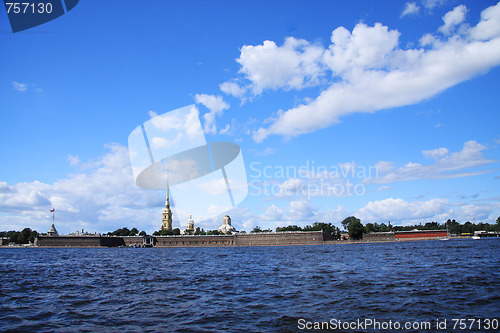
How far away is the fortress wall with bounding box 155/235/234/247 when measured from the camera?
141 meters

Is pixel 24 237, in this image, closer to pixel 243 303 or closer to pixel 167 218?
pixel 167 218

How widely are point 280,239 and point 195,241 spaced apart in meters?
36.8

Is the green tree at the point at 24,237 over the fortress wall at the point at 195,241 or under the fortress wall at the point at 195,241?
over

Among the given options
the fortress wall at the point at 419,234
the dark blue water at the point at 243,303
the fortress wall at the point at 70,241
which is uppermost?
the dark blue water at the point at 243,303

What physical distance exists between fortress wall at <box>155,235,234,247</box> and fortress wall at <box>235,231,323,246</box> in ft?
15.7

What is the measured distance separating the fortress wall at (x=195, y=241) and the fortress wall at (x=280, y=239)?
4775 mm

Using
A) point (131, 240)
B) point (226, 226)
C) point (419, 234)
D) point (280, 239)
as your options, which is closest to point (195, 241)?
point (131, 240)

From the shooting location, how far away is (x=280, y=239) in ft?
420

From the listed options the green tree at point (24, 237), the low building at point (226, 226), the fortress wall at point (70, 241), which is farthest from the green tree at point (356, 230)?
the green tree at point (24, 237)

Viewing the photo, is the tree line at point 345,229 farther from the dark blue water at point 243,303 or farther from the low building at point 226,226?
the dark blue water at point 243,303

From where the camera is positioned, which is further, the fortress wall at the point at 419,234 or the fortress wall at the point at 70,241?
the fortress wall at the point at 70,241

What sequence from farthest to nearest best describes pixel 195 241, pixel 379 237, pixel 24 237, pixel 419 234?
1. pixel 24 237
2. pixel 195 241
3. pixel 419 234
4. pixel 379 237

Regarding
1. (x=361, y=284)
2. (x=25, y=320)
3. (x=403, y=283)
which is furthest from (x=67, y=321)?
(x=403, y=283)

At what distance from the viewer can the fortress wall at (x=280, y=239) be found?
4838 inches
